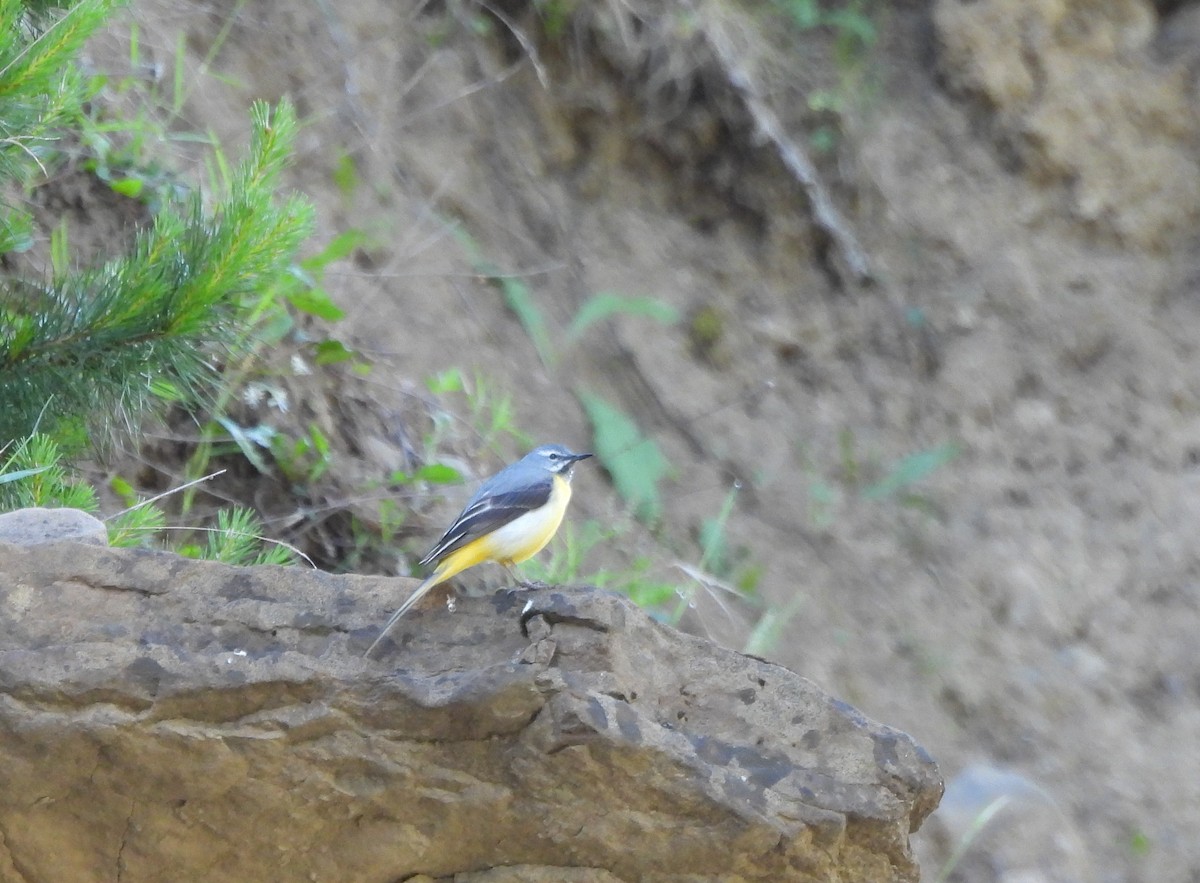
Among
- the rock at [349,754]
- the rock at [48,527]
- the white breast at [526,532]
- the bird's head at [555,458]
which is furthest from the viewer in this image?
the bird's head at [555,458]

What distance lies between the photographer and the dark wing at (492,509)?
157 inches

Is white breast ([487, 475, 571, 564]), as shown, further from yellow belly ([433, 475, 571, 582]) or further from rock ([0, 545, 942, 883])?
rock ([0, 545, 942, 883])

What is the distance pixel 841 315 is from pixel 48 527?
5992 millimetres

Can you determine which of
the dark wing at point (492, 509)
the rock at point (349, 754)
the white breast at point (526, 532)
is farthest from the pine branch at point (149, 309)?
the white breast at point (526, 532)

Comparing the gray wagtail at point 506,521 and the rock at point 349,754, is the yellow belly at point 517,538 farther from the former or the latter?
the rock at point 349,754

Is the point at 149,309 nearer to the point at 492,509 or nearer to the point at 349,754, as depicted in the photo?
the point at 492,509

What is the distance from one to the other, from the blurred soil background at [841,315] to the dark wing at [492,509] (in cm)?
205

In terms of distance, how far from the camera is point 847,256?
890 cm

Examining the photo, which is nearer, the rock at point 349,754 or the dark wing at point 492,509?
the rock at point 349,754

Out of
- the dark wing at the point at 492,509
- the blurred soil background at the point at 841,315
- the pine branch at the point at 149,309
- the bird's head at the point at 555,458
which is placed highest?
the pine branch at the point at 149,309

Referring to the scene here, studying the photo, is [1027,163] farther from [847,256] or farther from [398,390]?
[398,390]

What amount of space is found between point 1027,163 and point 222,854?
7.48 m

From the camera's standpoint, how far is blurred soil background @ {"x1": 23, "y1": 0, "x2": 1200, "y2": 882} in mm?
7246

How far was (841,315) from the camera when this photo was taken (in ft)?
29.2
